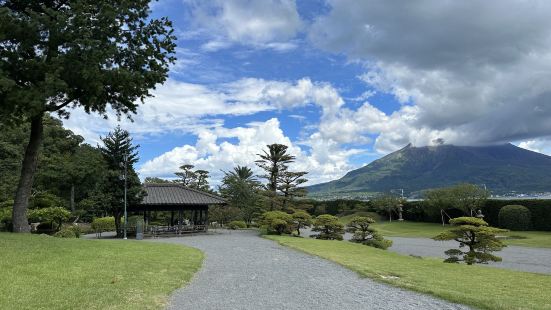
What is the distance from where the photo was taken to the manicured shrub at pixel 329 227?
80.2ft

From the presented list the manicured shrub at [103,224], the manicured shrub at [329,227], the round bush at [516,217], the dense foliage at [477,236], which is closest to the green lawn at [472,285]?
the dense foliage at [477,236]

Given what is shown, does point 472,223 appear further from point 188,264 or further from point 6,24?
point 6,24

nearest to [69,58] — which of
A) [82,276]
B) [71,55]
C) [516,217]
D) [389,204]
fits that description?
[71,55]

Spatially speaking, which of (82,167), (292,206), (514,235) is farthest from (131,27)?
(514,235)

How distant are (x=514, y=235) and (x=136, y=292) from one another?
29.4 m

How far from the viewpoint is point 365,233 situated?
2231 centimetres

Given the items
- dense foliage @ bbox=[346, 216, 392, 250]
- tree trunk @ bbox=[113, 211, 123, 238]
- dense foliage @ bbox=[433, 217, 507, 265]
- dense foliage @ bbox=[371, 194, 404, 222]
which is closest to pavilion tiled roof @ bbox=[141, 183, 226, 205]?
tree trunk @ bbox=[113, 211, 123, 238]

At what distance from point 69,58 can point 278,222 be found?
56.1ft

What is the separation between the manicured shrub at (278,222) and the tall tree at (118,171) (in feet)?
29.7

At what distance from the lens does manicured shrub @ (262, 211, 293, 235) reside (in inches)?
1070

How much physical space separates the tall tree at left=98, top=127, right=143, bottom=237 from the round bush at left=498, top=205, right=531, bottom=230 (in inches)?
1113

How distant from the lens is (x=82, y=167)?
3111cm

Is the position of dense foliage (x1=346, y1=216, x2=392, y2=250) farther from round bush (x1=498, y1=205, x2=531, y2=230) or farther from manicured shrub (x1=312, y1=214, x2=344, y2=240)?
round bush (x1=498, y1=205, x2=531, y2=230)

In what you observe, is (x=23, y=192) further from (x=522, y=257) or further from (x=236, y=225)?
(x=236, y=225)
